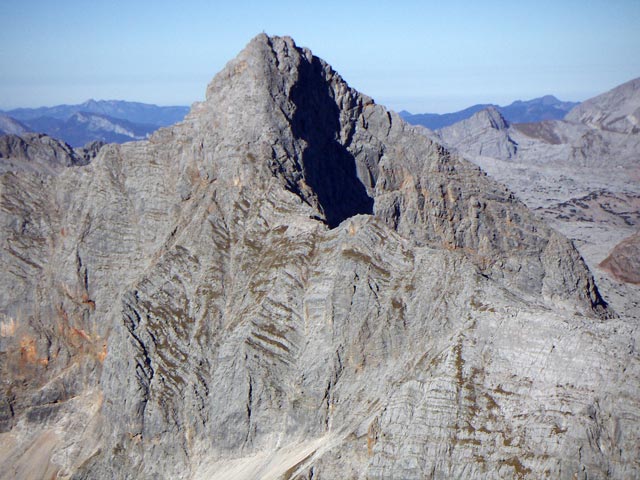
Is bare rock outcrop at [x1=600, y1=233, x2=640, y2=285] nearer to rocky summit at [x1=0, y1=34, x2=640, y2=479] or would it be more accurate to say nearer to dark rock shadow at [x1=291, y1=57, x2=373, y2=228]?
rocky summit at [x1=0, y1=34, x2=640, y2=479]

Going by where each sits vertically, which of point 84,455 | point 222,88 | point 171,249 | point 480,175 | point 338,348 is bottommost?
point 84,455

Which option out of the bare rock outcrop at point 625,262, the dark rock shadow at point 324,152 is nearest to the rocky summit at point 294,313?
the dark rock shadow at point 324,152

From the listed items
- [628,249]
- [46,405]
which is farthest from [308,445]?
[628,249]

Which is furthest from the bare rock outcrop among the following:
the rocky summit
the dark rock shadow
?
the dark rock shadow

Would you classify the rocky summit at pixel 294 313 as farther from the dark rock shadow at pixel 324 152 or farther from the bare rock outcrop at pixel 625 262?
the bare rock outcrop at pixel 625 262

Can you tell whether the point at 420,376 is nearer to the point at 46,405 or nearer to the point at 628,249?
the point at 46,405
